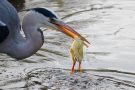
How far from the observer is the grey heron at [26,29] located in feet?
20.2

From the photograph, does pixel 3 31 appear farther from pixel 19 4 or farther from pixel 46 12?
pixel 19 4

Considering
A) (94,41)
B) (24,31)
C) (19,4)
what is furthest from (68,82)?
(19,4)

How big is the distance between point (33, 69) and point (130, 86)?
1677 millimetres

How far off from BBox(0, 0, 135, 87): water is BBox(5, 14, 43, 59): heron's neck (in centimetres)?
59

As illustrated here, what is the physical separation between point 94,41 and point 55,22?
2.72 meters

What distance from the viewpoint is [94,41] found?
8.78 meters

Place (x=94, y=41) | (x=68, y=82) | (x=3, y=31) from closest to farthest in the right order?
(x=3, y=31) → (x=68, y=82) → (x=94, y=41)

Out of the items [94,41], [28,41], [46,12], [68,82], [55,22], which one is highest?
→ [46,12]

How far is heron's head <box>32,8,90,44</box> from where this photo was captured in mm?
6112

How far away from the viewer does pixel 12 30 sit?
6.75 m

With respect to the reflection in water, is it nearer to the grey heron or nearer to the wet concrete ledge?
the wet concrete ledge

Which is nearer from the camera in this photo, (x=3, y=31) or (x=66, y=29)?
(x=66, y=29)

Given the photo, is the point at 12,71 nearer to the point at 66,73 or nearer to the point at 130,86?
the point at 66,73

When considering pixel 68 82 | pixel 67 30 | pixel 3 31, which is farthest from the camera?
pixel 68 82
